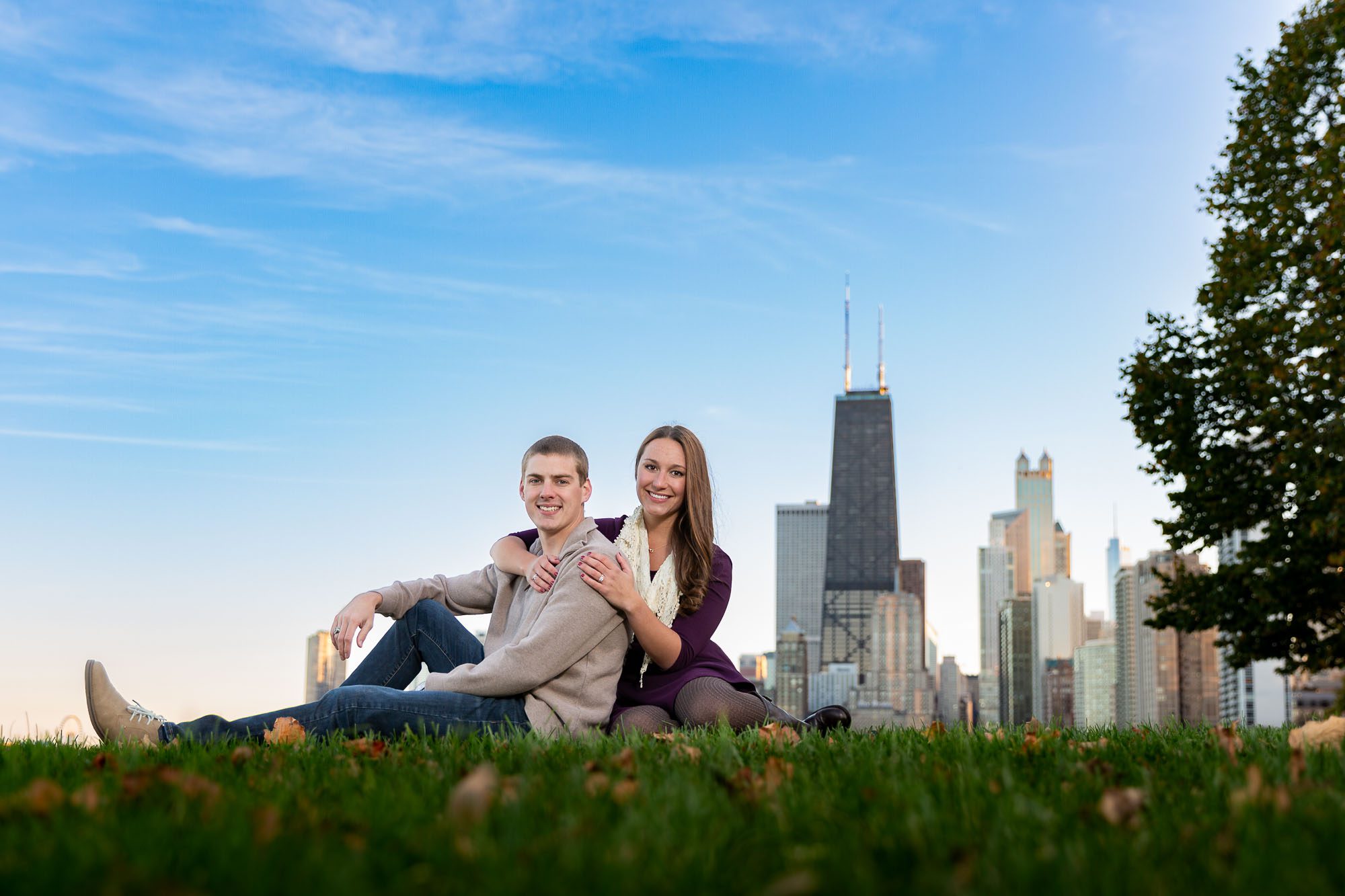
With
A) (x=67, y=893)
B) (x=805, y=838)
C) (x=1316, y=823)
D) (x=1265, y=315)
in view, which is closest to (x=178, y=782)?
(x=67, y=893)

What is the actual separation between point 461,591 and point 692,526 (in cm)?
170

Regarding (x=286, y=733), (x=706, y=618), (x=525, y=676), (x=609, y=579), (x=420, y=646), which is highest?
(x=609, y=579)

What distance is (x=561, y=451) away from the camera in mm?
7059

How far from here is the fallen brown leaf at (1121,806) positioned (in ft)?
11.5

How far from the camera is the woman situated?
7.65 metres

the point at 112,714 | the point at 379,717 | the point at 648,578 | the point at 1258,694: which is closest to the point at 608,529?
the point at 648,578

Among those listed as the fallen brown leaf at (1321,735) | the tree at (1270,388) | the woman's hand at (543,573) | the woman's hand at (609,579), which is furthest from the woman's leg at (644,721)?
the tree at (1270,388)

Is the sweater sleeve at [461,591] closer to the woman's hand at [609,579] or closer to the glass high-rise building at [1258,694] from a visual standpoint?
the woman's hand at [609,579]

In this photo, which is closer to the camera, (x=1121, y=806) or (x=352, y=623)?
(x=1121, y=806)

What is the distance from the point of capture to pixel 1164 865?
2.97 m

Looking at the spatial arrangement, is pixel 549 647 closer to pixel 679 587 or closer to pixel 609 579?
pixel 609 579

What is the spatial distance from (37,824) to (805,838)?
7.14ft

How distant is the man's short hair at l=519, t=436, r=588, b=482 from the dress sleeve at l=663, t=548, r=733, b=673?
1449 mm

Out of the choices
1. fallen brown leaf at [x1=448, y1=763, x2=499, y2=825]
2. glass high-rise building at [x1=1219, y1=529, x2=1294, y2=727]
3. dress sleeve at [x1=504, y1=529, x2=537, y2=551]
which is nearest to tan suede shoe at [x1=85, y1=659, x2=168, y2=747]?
dress sleeve at [x1=504, y1=529, x2=537, y2=551]
